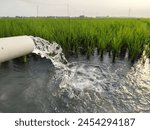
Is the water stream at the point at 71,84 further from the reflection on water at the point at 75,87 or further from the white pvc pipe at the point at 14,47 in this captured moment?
the white pvc pipe at the point at 14,47

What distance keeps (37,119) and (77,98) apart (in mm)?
918

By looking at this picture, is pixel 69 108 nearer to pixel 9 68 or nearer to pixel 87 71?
pixel 87 71

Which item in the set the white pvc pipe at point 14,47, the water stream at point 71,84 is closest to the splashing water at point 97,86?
the water stream at point 71,84

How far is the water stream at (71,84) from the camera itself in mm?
3035

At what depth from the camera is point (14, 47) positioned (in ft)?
12.9

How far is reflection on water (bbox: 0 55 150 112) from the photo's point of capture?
3.03 metres

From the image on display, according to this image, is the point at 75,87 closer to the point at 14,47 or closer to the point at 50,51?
the point at 14,47

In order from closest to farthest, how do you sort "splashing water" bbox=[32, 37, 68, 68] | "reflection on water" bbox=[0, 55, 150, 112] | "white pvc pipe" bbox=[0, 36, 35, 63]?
1. "reflection on water" bbox=[0, 55, 150, 112]
2. "white pvc pipe" bbox=[0, 36, 35, 63]
3. "splashing water" bbox=[32, 37, 68, 68]

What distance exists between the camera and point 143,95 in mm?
3361

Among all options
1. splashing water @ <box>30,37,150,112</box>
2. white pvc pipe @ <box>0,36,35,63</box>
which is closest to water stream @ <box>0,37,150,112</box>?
splashing water @ <box>30,37,150,112</box>

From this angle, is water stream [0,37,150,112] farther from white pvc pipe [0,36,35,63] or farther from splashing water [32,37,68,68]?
white pvc pipe [0,36,35,63]

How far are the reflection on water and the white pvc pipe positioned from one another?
35cm

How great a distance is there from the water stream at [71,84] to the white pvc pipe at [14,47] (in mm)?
340

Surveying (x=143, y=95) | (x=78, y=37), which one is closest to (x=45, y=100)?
(x=143, y=95)
